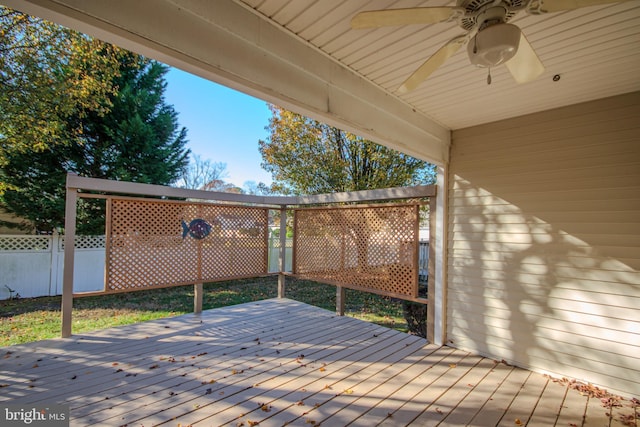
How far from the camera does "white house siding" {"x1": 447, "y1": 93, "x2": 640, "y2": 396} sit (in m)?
2.49

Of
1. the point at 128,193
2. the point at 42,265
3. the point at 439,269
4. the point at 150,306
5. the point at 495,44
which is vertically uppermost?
the point at 495,44

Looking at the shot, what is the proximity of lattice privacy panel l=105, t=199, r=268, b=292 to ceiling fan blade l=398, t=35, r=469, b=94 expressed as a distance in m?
3.70

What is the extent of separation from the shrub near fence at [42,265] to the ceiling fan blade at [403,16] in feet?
15.6

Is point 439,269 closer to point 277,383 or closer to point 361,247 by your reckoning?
point 361,247

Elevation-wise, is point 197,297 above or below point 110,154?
below

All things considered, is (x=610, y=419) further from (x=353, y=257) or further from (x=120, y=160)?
(x=120, y=160)

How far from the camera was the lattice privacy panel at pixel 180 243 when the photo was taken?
12.5ft

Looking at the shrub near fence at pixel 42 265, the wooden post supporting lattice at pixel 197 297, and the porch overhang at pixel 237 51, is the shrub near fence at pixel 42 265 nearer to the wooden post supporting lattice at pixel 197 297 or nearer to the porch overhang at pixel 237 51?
the wooden post supporting lattice at pixel 197 297

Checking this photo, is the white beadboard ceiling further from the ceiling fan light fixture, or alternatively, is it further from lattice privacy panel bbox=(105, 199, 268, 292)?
lattice privacy panel bbox=(105, 199, 268, 292)

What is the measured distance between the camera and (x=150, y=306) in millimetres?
5426

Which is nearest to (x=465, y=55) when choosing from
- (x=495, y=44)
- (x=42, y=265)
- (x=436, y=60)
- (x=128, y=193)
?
(x=436, y=60)

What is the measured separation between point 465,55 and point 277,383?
302 centimetres

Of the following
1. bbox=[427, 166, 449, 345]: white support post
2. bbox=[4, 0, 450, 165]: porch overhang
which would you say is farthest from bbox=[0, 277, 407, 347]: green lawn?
bbox=[4, 0, 450, 165]: porch overhang

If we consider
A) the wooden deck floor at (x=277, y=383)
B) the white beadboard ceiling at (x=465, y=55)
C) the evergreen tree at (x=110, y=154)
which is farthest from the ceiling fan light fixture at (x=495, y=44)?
the evergreen tree at (x=110, y=154)
